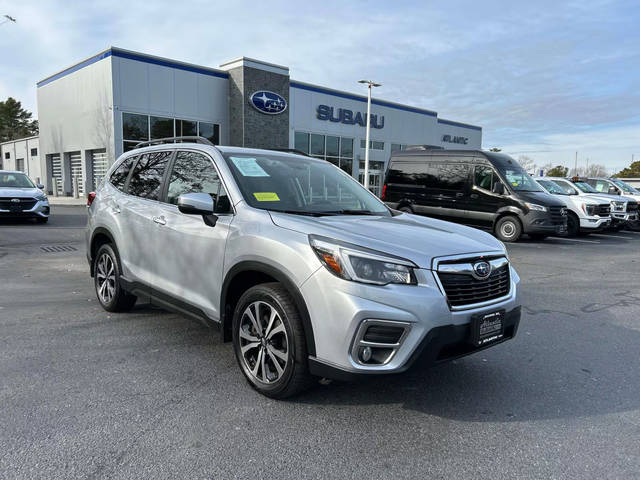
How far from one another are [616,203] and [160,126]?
2113cm

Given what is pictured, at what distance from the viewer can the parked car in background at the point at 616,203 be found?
48.9 ft

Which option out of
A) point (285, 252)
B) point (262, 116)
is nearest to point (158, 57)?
point (262, 116)

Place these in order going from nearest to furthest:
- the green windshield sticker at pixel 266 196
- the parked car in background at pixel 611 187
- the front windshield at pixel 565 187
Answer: the green windshield sticker at pixel 266 196
the front windshield at pixel 565 187
the parked car in background at pixel 611 187

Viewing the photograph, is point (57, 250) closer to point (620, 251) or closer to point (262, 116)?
point (620, 251)

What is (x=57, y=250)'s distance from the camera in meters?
9.40

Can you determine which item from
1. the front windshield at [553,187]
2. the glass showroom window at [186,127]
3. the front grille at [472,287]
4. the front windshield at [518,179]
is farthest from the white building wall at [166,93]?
the front grille at [472,287]

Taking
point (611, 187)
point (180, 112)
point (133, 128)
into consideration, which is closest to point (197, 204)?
point (611, 187)

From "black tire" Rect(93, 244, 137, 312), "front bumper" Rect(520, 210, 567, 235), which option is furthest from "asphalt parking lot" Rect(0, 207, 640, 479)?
"front bumper" Rect(520, 210, 567, 235)

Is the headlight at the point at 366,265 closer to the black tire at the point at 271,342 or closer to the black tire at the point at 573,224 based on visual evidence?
the black tire at the point at 271,342

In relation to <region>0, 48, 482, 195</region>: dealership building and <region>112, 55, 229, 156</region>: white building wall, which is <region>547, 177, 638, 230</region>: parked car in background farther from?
<region>112, 55, 229, 156</region>: white building wall

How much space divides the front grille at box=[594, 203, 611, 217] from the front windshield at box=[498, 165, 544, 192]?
2473 millimetres

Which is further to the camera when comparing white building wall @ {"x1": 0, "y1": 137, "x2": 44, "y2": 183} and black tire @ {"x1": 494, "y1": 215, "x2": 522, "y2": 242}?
white building wall @ {"x1": 0, "y1": 137, "x2": 44, "y2": 183}

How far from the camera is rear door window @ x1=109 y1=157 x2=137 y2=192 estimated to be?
16.4ft

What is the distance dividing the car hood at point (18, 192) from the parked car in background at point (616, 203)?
16.4m
